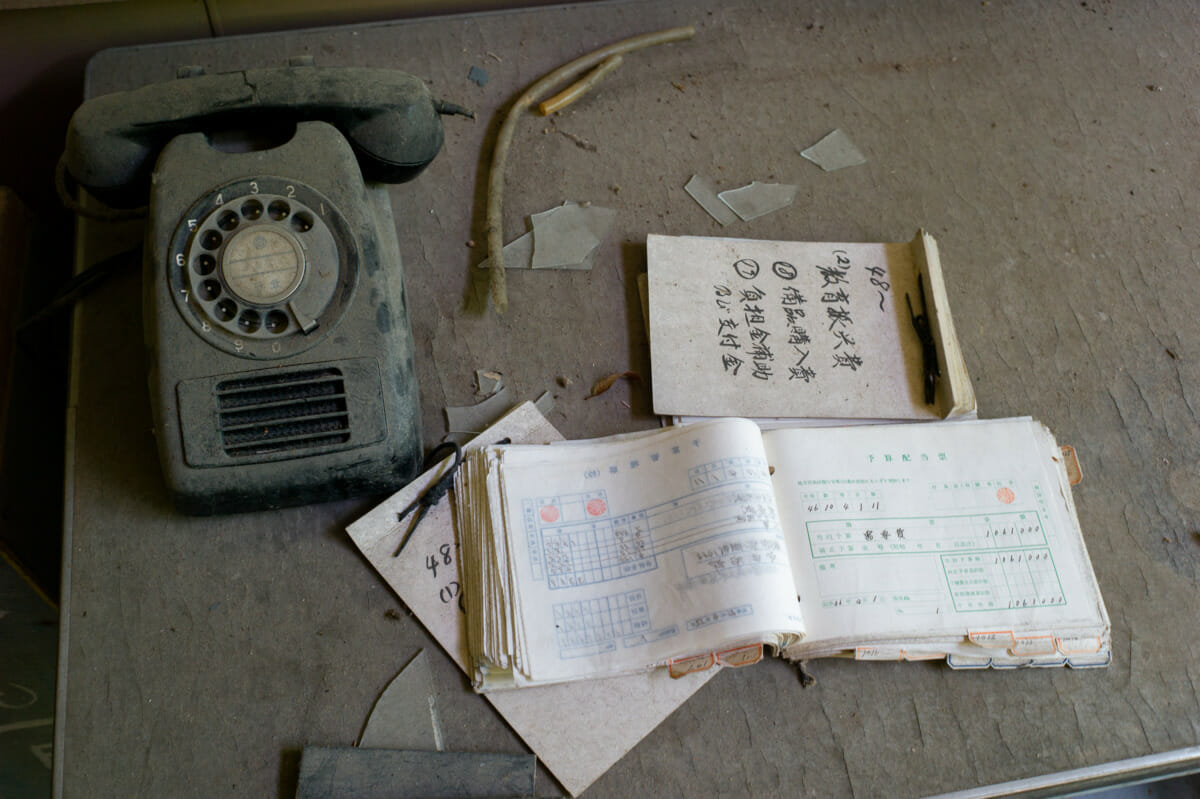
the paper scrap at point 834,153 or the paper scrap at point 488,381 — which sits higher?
the paper scrap at point 834,153

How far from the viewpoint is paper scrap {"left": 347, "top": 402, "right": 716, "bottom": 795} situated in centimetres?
61

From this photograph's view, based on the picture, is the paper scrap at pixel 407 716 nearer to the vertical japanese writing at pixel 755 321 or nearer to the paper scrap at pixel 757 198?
the vertical japanese writing at pixel 755 321

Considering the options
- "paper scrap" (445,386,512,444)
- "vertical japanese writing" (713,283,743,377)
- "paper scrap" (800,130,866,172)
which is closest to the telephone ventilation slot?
"paper scrap" (445,386,512,444)

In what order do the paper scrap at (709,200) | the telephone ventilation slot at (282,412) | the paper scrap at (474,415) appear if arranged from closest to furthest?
1. the telephone ventilation slot at (282,412)
2. the paper scrap at (474,415)
3. the paper scrap at (709,200)

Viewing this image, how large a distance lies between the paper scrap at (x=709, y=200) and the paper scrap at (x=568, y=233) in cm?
9

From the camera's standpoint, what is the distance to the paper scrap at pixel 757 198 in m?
0.84

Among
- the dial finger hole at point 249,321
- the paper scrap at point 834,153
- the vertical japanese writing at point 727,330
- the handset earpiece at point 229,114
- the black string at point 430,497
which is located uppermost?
the handset earpiece at point 229,114

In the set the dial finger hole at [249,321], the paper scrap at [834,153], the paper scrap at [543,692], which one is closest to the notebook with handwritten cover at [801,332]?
the paper scrap at [834,153]

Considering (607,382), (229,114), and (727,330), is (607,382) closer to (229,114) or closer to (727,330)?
(727,330)

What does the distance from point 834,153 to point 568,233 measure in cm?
32

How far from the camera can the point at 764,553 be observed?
63 cm

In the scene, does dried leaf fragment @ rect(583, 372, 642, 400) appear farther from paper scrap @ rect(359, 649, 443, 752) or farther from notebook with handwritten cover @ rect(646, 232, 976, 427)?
paper scrap @ rect(359, 649, 443, 752)

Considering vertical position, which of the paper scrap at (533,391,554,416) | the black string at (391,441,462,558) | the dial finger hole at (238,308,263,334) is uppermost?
the dial finger hole at (238,308,263,334)

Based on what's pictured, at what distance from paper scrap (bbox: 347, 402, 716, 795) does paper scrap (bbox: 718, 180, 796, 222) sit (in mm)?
424
